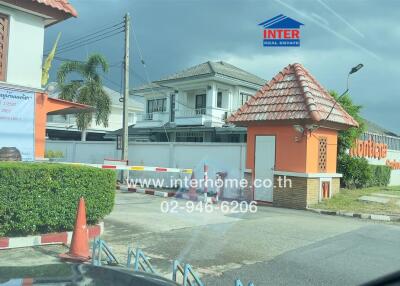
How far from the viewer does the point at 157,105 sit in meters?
41.2

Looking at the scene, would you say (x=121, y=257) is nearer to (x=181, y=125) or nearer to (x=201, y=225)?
(x=201, y=225)

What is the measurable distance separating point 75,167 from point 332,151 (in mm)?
11140

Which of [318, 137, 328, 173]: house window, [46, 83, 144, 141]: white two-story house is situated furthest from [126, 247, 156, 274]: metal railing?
[46, 83, 144, 141]: white two-story house

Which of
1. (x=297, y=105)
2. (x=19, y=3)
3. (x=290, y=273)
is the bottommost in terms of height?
(x=290, y=273)

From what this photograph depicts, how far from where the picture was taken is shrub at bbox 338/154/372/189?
20.2m

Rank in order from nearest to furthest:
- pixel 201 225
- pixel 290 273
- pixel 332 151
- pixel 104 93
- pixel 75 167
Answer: pixel 290 273
pixel 75 167
pixel 201 225
pixel 332 151
pixel 104 93

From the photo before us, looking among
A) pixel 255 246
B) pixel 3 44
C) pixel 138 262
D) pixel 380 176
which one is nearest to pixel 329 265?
pixel 255 246

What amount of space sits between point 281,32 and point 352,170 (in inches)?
366

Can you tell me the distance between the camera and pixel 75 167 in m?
8.82

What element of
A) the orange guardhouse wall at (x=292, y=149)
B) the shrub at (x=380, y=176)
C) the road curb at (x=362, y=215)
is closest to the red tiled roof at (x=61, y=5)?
the orange guardhouse wall at (x=292, y=149)

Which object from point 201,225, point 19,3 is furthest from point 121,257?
point 19,3

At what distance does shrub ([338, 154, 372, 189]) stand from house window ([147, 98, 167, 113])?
2214cm

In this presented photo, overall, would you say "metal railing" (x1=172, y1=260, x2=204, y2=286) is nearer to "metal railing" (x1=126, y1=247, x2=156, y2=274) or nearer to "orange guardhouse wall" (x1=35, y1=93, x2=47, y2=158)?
"metal railing" (x1=126, y1=247, x2=156, y2=274)

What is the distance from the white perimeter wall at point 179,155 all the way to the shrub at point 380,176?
7.99 metres
